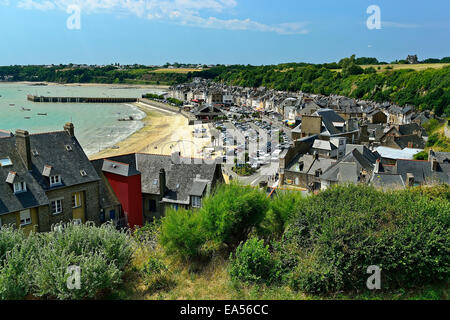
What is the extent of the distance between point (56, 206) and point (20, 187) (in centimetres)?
232

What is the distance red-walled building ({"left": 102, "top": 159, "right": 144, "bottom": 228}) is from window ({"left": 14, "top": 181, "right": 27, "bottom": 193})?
19.7ft

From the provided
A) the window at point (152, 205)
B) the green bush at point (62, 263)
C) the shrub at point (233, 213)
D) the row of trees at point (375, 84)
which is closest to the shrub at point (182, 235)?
the shrub at point (233, 213)

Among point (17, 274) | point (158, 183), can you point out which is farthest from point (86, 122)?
point (17, 274)

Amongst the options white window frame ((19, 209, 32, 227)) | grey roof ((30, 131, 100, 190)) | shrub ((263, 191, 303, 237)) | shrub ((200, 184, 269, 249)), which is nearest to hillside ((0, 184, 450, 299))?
shrub ((200, 184, 269, 249))

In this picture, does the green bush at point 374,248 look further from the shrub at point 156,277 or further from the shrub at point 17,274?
the shrub at point 17,274

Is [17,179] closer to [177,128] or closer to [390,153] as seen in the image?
[390,153]

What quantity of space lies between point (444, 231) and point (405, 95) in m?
105

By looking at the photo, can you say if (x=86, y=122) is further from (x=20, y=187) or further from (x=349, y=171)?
(x=349, y=171)

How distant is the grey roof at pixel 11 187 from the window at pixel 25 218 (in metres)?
0.35

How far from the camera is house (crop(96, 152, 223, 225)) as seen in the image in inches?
946

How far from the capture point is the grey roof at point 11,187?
18.7 meters

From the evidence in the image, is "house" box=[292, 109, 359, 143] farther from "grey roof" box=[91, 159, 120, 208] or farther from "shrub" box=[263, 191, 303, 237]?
"shrub" box=[263, 191, 303, 237]

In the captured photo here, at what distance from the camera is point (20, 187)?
19.6 m

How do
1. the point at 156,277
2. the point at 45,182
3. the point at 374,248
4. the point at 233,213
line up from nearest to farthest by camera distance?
the point at 374,248 → the point at 156,277 → the point at 233,213 → the point at 45,182
